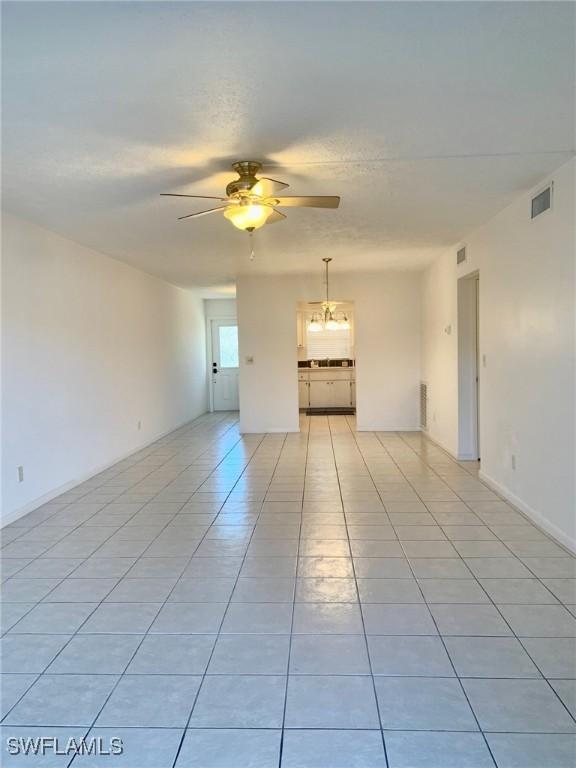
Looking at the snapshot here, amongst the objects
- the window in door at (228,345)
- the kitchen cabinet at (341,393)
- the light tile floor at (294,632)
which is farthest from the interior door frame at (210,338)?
the light tile floor at (294,632)

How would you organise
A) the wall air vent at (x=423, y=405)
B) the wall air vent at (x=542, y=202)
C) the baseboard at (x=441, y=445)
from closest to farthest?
the wall air vent at (x=542, y=202), the baseboard at (x=441, y=445), the wall air vent at (x=423, y=405)

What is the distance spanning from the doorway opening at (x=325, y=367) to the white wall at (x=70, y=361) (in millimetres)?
3497

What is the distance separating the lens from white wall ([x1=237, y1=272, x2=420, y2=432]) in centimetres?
757

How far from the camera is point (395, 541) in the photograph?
3.34m

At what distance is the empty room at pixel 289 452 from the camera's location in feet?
5.70

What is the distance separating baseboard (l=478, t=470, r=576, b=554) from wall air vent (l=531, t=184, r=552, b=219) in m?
2.07

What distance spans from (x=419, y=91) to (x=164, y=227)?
2.77 metres

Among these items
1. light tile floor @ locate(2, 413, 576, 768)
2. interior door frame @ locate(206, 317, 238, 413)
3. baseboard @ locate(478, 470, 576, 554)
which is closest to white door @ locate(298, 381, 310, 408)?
interior door frame @ locate(206, 317, 238, 413)

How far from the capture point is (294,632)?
2.29m

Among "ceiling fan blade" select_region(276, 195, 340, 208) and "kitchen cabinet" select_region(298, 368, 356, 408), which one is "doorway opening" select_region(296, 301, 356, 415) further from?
"ceiling fan blade" select_region(276, 195, 340, 208)

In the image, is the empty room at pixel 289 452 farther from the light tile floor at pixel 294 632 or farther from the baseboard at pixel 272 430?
the baseboard at pixel 272 430

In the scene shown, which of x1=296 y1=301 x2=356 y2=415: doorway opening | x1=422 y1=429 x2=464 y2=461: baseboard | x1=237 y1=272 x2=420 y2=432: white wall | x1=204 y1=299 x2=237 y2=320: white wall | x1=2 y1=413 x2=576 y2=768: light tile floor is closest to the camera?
x1=2 y1=413 x2=576 y2=768: light tile floor

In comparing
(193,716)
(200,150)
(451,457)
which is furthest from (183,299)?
(193,716)

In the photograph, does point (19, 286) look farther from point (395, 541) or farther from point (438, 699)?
point (438, 699)
